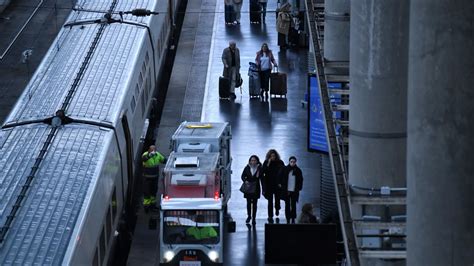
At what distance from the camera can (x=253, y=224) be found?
29.1m

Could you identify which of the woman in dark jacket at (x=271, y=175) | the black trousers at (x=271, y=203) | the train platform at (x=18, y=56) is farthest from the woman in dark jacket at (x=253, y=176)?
the train platform at (x=18, y=56)

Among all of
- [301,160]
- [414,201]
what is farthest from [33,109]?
[414,201]

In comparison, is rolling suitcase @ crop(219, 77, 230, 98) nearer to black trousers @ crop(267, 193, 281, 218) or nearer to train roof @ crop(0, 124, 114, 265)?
black trousers @ crop(267, 193, 281, 218)

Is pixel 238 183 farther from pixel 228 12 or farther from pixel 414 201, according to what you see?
pixel 414 201

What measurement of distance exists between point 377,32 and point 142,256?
36.6 feet

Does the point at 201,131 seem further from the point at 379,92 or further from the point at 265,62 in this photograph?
the point at 379,92

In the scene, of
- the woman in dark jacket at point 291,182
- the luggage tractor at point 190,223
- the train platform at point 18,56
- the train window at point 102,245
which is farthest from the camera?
the train platform at point 18,56

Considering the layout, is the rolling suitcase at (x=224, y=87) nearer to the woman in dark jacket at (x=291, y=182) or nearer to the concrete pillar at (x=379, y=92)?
the woman in dark jacket at (x=291, y=182)

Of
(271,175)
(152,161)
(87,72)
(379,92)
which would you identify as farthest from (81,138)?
(379,92)

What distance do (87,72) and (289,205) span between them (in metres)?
5.35

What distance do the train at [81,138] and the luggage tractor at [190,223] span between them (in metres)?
1.03

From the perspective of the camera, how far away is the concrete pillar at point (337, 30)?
25594mm

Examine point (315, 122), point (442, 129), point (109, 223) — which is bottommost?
point (442, 129)

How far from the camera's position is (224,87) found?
4000 centimetres
